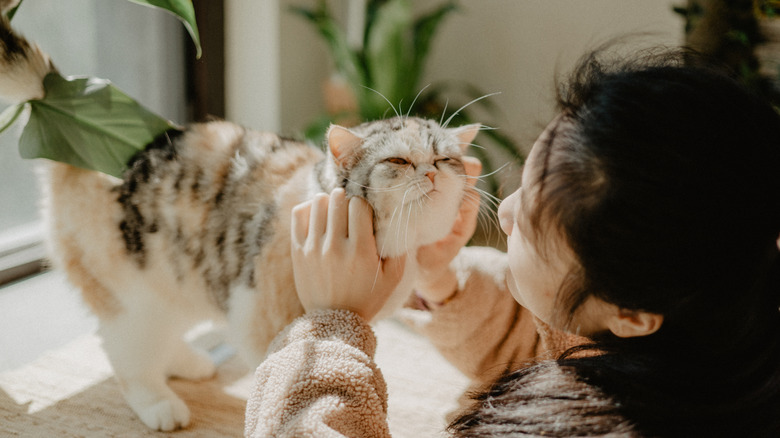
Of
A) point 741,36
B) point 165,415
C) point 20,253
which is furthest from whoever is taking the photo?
point 741,36

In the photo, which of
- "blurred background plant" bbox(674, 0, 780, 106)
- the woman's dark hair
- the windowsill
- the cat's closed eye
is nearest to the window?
the windowsill

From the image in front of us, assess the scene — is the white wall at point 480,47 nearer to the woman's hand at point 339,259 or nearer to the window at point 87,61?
the window at point 87,61

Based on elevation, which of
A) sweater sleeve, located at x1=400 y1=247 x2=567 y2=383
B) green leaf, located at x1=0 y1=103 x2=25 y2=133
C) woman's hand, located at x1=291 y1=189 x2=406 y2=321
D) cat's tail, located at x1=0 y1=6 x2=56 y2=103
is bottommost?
sweater sleeve, located at x1=400 y1=247 x2=567 y2=383

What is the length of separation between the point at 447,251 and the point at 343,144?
0.24 m

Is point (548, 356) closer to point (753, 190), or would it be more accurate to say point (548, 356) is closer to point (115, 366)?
point (753, 190)

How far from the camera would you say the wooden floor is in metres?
0.85

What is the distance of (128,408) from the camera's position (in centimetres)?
90

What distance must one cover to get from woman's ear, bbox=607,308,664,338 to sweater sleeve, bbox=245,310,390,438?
269 mm

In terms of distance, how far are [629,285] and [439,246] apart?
1.36 feet

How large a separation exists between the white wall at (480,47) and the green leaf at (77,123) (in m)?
0.92

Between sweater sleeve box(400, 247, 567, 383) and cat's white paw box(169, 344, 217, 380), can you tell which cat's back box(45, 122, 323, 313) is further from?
sweater sleeve box(400, 247, 567, 383)

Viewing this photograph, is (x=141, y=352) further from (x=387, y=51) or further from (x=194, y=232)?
(x=387, y=51)

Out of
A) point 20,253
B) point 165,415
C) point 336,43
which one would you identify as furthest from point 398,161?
point 336,43

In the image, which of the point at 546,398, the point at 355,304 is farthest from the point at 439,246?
the point at 546,398
